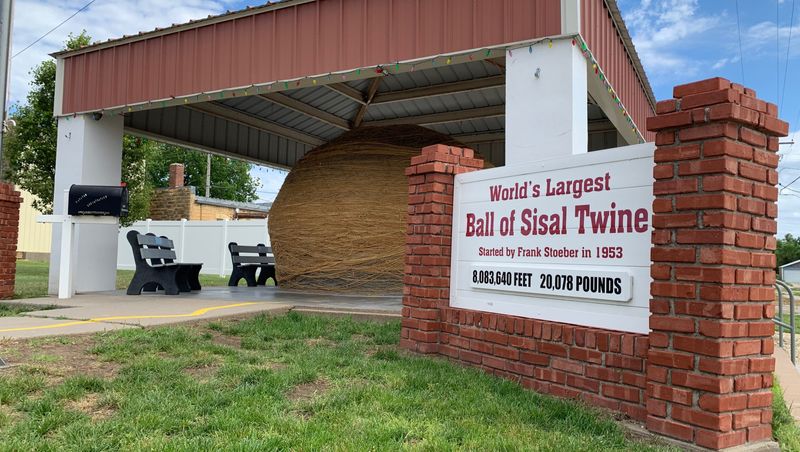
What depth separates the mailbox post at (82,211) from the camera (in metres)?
9.90

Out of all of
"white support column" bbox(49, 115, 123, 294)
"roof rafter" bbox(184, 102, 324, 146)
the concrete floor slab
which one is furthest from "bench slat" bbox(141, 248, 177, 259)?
"roof rafter" bbox(184, 102, 324, 146)

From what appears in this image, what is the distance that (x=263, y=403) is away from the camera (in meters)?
3.94

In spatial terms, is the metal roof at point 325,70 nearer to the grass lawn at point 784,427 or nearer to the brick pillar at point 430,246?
the brick pillar at point 430,246

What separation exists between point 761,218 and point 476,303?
7.76 feet

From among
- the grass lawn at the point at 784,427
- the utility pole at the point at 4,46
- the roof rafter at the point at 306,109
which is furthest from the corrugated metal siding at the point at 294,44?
the grass lawn at the point at 784,427

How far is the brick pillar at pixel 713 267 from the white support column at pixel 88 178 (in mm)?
10743

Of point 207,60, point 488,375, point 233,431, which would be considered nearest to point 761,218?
point 488,375

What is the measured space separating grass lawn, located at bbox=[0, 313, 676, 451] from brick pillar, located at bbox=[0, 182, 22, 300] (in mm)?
6009

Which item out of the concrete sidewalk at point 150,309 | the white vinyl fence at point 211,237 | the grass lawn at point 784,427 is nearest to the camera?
the grass lawn at point 784,427

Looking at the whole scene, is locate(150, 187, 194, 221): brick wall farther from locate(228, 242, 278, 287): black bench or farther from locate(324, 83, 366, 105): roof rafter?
locate(324, 83, 366, 105): roof rafter

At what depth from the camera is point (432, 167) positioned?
5.70m

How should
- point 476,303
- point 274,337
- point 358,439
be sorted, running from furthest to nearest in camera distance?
point 274,337, point 476,303, point 358,439

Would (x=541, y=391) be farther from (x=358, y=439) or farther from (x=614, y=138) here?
(x=614, y=138)

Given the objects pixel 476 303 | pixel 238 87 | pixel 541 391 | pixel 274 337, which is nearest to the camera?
pixel 541 391
